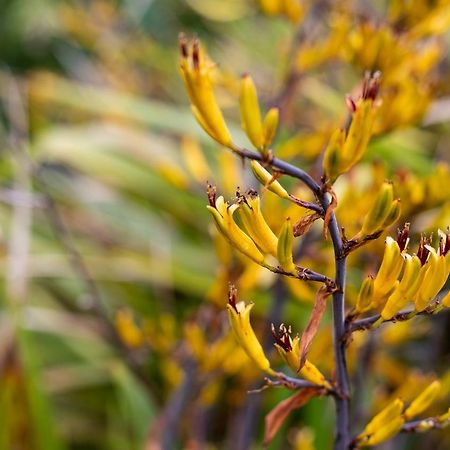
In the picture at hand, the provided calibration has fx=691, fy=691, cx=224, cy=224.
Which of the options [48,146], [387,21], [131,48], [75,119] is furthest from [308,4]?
[75,119]

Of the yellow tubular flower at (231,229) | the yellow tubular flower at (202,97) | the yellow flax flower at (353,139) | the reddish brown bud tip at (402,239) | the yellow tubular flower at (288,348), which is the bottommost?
the yellow tubular flower at (288,348)

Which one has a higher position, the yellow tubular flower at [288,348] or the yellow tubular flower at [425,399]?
the yellow tubular flower at [288,348]

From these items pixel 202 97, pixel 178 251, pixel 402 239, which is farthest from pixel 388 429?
pixel 178 251

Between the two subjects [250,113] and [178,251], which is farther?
[178,251]

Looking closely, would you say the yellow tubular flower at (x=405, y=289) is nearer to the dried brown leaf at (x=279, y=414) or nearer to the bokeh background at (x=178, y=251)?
the dried brown leaf at (x=279, y=414)

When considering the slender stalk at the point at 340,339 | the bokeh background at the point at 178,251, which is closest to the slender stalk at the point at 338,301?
the slender stalk at the point at 340,339

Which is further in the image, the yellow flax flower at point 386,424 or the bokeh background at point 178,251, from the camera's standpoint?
the bokeh background at point 178,251

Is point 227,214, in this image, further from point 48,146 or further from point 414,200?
point 48,146

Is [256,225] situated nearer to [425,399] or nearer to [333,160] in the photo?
[333,160]
